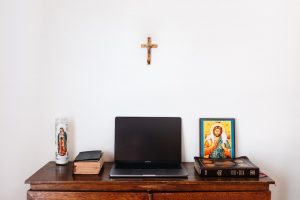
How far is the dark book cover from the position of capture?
1.54 metres

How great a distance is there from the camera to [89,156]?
159 cm

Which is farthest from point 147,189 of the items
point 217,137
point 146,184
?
point 217,137

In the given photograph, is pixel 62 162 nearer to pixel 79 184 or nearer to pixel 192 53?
pixel 79 184

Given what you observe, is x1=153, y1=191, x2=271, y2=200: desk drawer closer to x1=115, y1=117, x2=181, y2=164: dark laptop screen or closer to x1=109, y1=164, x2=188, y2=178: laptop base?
x1=109, y1=164, x2=188, y2=178: laptop base

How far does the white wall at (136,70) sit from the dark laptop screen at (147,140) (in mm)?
76

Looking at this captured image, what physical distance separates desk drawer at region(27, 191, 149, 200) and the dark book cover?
0.67 feet

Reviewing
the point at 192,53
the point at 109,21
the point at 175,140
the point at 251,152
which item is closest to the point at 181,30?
the point at 192,53

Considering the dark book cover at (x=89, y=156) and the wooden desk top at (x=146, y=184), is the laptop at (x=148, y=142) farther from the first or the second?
the wooden desk top at (x=146, y=184)

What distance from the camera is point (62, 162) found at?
168 cm

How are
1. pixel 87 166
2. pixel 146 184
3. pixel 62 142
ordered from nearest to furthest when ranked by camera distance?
pixel 146 184 → pixel 87 166 → pixel 62 142

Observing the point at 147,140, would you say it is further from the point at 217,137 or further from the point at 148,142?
the point at 217,137

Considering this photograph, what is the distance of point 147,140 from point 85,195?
51 centimetres

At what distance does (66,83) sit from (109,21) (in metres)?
0.51

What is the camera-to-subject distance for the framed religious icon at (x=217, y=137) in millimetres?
1771
